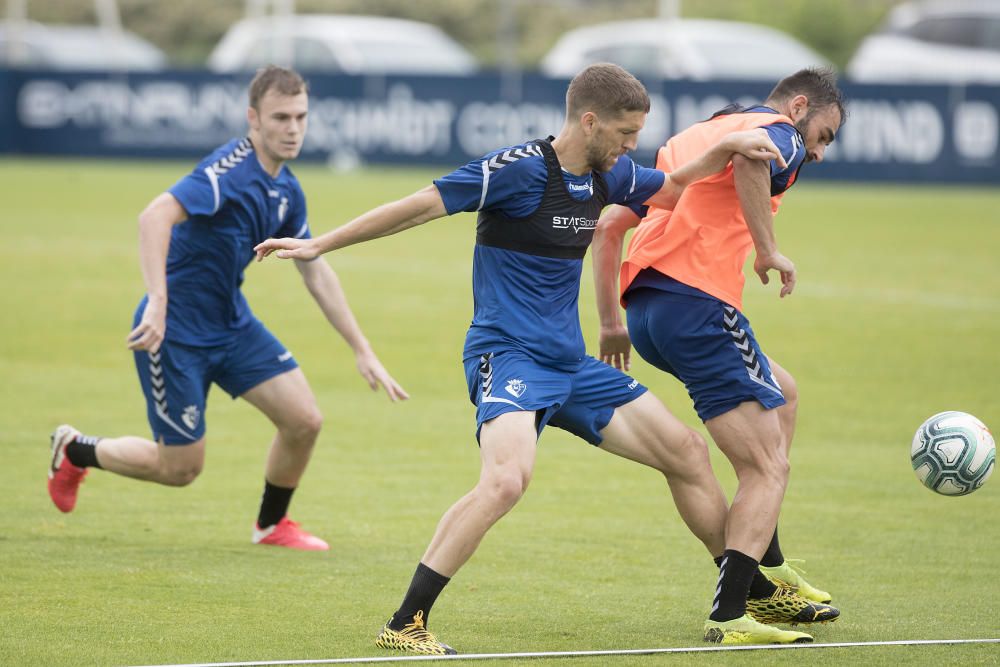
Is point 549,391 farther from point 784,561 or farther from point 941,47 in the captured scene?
point 941,47

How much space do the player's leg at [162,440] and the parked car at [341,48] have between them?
86.3ft

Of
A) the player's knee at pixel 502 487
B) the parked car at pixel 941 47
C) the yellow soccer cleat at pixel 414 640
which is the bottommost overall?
the yellow soccer cleat at pixel 414 640

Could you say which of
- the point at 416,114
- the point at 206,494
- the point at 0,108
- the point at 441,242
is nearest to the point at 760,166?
the point at 206,494

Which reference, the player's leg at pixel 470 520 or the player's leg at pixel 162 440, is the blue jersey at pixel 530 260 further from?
the player's leg at pixel 162 440

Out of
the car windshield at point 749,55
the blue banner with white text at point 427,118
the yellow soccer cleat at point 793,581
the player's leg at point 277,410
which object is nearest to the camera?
the yellow soccer cleat at point 793,581

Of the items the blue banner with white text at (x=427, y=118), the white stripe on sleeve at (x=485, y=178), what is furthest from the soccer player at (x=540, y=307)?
the blue banner with white text at (x=427, y=118)

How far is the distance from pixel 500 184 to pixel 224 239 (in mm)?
2114

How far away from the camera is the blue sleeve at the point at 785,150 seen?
630 centimetres

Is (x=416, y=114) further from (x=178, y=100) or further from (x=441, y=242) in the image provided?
(x=441, y=242)

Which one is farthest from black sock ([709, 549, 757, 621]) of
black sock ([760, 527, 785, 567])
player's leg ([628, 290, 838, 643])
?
black sock ([760, 527, 785, 567])

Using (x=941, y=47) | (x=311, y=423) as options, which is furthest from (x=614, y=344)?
(x=941, y=47)

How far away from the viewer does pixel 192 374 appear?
25.1 feet

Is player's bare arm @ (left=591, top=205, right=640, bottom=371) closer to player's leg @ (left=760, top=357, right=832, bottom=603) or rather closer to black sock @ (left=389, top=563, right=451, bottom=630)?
player's leg @ (left=760, top=357, right=832, bottom=603)

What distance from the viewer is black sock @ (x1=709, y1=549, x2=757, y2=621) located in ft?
20.1
